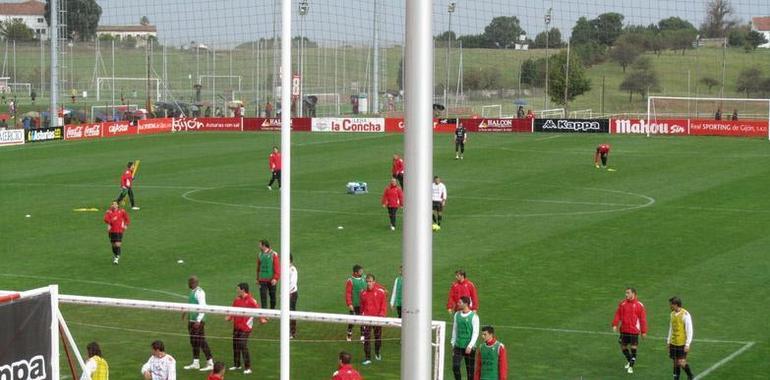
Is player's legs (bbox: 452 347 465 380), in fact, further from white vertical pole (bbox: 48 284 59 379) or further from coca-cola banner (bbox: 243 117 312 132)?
coca-cola banner (bbox: 243 117 312 132)

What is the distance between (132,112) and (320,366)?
72.6 metres

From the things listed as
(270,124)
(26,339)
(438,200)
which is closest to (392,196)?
(438,200)

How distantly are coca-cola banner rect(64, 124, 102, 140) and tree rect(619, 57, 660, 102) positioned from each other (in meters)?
49.2

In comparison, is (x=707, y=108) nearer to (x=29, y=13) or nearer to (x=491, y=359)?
(x=491, y=359)

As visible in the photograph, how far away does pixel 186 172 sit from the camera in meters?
56.6

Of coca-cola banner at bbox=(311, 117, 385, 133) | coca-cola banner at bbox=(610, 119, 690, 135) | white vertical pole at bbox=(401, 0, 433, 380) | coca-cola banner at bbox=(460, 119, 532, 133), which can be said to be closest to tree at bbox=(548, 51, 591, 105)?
coca-cola banner at bbox=(460, 119, 532, 133)

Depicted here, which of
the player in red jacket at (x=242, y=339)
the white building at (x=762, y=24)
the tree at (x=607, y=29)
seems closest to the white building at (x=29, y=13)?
the tree at (x=607, y=29)

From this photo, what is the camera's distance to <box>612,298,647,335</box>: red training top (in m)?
22.3

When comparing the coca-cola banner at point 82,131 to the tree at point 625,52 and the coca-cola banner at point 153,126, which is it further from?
the tree at point 625,52

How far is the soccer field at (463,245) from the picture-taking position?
74.0ft

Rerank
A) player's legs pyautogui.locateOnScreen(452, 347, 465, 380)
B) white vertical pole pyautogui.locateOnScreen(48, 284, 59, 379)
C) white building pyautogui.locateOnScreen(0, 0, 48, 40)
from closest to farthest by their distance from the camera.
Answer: white vertical pole pyautogui.locateOnScreen(48, 284, 59, 379) → player's legs pyautogui.locateOnScreen(452, 347, 465, 380) → white building pyautogui.locateOnScreen(0, 0, 48, 40)

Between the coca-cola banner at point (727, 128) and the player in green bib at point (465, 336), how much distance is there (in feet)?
196

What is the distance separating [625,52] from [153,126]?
50.2 meters

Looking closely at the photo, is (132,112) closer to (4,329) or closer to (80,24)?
(80,24)
